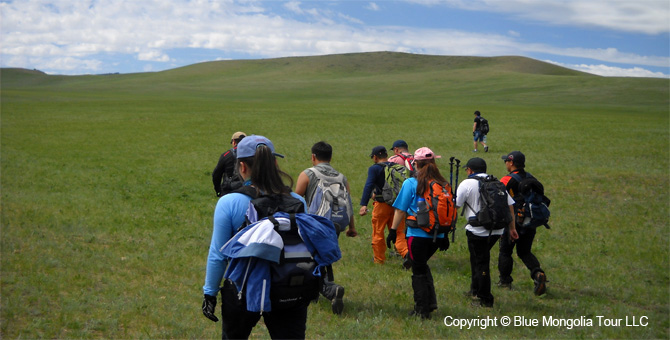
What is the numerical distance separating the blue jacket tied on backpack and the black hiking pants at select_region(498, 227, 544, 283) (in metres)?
5.67

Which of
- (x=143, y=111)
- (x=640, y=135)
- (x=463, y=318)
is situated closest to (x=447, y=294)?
(x=463, y=318)

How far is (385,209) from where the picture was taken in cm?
1003

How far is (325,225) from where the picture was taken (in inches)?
167

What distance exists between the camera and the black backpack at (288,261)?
13.4 ft

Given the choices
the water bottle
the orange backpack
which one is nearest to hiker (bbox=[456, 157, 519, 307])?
the orange backpack

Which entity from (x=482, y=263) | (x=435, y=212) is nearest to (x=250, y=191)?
(x=435, y=212)

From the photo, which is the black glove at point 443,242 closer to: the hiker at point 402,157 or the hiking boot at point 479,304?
the hiking boot at point 479,304

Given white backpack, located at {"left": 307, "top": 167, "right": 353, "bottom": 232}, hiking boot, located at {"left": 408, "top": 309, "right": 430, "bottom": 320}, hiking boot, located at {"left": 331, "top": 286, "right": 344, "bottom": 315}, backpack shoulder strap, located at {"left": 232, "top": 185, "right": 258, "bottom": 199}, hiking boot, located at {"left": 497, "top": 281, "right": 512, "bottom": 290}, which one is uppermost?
backpack shoulder strap, located at {"left": 232, "top": 185, "right": 258, "bottom": 199}

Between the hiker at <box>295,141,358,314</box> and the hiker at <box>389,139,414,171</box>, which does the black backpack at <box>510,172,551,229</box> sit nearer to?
the hiker at <box>389,139,414,171</box>

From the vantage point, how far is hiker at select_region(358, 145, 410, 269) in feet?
31.8

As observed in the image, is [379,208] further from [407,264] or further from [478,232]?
[478,232]

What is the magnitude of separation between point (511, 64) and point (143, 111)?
13502 cm

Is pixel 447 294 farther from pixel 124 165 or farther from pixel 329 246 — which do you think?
pixel 124 165

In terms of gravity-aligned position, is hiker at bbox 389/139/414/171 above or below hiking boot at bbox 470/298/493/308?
above
